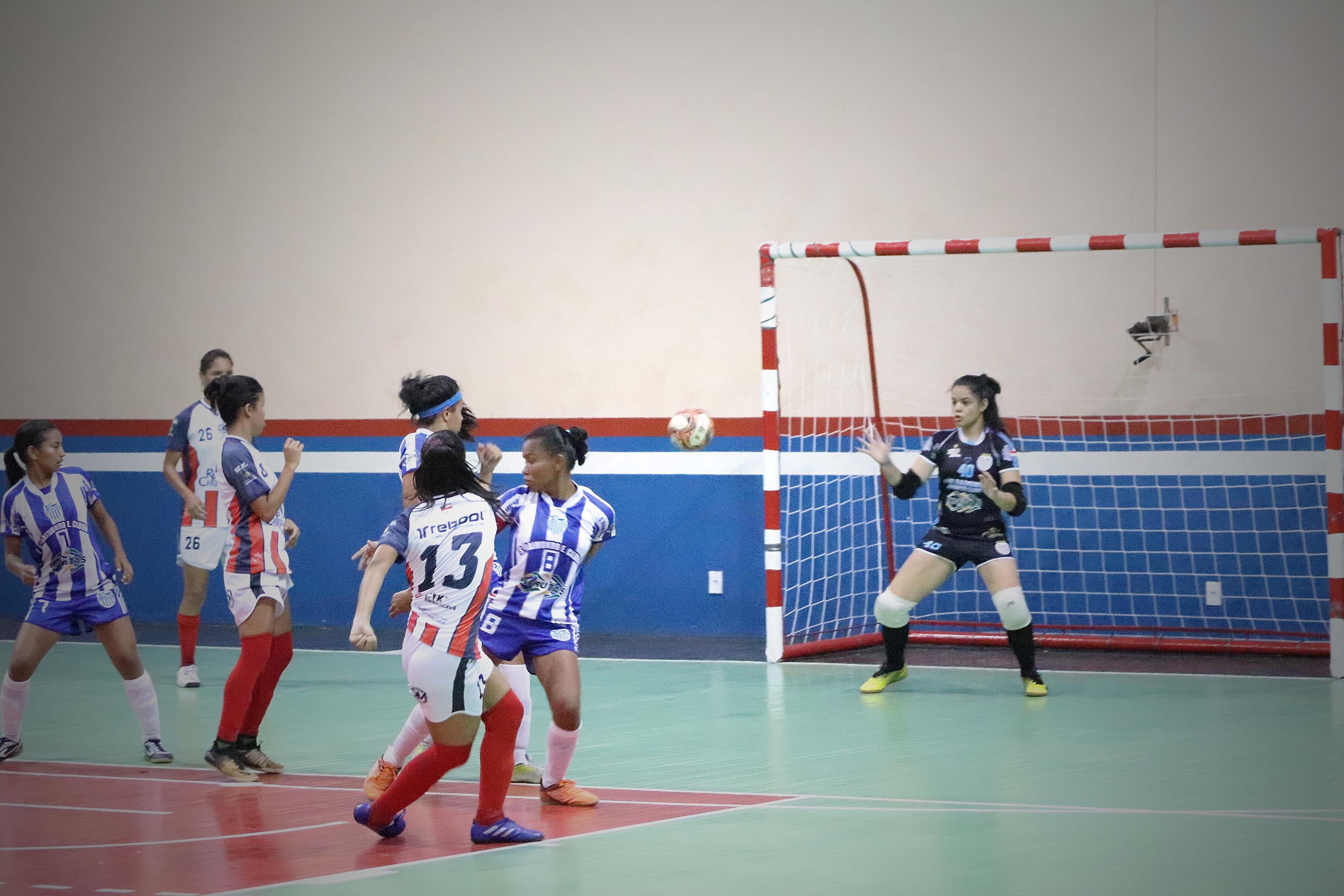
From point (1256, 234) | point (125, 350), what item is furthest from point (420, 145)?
point (1256, 234)

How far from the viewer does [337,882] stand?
471cm

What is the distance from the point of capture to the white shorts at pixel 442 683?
5004mm

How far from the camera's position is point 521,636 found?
567 centimetres

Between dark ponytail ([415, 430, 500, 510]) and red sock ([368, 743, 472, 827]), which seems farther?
dark ponytail ([415, 430, 500, 510])

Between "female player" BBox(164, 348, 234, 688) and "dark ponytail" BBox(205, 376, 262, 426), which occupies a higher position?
"dark ponytail" BBox(205, 376, 262, 426)

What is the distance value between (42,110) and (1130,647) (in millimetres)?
9933

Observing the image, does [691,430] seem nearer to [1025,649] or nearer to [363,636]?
[1025,649]

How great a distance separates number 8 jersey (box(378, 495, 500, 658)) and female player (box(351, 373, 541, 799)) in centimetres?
53

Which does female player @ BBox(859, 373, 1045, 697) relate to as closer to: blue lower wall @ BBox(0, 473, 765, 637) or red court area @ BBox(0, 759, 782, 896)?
blue lower wall @ BBox(0, 473, 765, 637)

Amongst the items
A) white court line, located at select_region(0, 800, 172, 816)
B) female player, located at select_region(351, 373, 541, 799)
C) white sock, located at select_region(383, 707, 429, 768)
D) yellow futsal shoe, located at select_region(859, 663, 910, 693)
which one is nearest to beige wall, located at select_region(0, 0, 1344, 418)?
yellow futsal shoe, located at select_region(859, 663, 910, 693)

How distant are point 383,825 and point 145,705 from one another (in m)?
2.14

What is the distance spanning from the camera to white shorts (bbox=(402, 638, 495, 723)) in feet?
16.4

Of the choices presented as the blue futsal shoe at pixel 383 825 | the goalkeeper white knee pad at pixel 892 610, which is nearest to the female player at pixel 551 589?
the blue futsal shoe at pixel 383 825

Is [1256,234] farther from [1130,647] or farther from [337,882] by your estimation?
[337,882]
